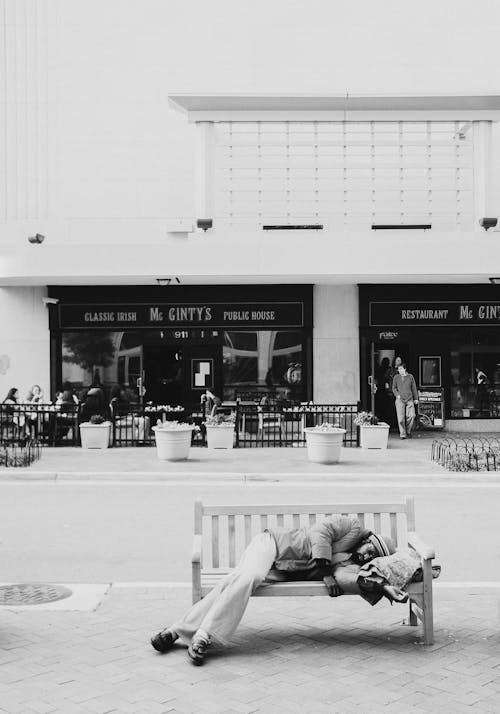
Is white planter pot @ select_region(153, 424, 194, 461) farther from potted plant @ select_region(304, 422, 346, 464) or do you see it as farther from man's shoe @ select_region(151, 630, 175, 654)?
man's shoe @ select_region(151, 630, 175, 654)

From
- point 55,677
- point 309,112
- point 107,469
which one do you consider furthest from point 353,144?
point 55,677

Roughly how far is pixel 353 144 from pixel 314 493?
39.7 ft

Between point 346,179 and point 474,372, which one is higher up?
point 346,179

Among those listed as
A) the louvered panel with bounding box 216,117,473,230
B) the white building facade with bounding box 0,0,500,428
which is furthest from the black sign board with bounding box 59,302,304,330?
the louvered panel with bounding box 216,117,473,230

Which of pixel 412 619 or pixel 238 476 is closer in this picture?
pixel 412 619

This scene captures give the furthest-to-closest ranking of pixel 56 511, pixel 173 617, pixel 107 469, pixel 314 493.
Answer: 1. pixel 107 469
2. pixel 314 493
3. pixel 56 511
4. pixel 173 617

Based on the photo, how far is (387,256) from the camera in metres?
20.1

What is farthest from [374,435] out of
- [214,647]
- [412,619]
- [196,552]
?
[214,647]

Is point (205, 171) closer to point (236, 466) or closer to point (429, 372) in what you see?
point (429, 372)

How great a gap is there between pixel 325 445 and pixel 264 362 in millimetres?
7401

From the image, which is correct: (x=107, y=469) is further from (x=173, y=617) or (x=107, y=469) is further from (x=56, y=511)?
(x=173, y=617)

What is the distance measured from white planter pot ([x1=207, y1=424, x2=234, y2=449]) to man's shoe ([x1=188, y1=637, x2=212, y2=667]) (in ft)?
41.4

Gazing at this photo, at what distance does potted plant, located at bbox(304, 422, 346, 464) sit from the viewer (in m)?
15.6

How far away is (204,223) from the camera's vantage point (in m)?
21.0
